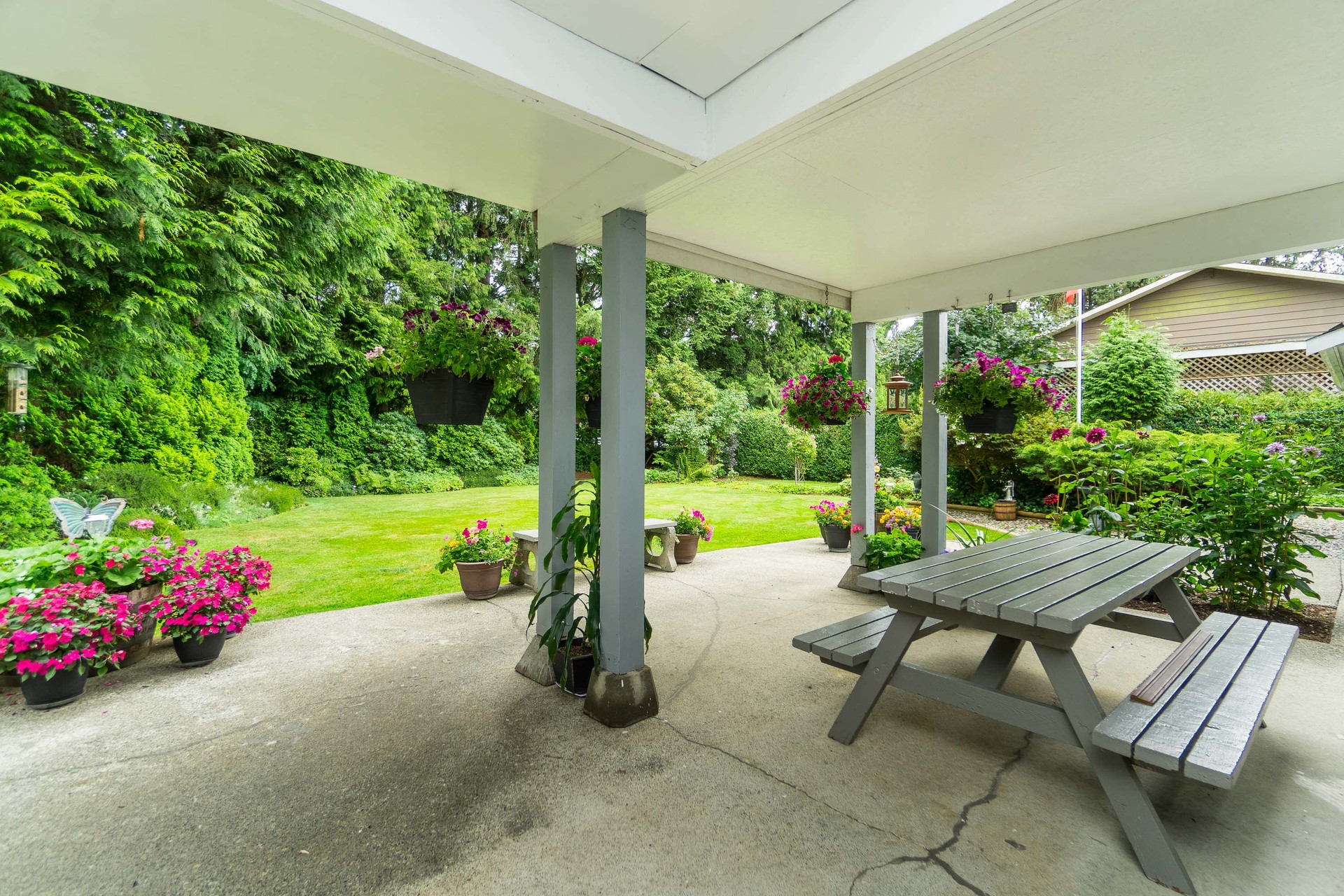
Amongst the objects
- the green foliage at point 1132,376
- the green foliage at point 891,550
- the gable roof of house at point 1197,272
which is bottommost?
the green foliage at point 891,550

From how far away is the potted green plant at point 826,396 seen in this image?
3984mm

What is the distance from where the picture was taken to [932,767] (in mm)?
1968

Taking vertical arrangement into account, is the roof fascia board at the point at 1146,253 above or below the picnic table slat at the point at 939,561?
above

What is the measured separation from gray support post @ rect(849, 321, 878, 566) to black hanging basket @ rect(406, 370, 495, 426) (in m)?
3.11

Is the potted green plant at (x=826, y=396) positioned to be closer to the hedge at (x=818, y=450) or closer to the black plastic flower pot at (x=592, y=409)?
the black plastic flower pot at (x=592, y=409)

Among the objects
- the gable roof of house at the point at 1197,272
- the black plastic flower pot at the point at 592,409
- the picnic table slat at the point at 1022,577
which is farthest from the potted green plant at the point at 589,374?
the gable roof of house at the point at 1197,272

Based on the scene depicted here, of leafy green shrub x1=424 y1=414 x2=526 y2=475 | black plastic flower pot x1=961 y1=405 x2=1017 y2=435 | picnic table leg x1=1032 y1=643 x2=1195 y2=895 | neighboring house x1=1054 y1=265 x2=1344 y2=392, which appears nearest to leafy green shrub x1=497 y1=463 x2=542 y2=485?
leafy green shrub x1=424 y1=414 x2=526 y2=475

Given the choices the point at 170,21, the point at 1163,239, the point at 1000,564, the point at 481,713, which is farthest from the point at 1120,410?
the point at 170,21

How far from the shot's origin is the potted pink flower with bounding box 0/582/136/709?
2.33 meters

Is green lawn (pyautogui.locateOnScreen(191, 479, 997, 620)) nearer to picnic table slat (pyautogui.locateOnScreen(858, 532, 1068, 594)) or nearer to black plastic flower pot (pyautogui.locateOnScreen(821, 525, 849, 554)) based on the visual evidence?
black plastic flower pot (pyautogui.locateOnScreen(821, 525, 849, 554))

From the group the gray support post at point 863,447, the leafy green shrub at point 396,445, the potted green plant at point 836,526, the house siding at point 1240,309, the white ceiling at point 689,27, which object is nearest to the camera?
the white ceiling at point 689,27

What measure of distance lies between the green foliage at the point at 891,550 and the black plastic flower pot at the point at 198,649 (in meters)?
3.98

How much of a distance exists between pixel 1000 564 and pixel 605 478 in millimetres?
1682

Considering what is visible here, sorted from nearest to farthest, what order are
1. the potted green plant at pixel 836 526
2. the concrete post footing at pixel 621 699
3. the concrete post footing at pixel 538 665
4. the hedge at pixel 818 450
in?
the concrete post footing at pixel 621 699 → the concrete post footing at pixel 538 665 → the potted green plant at pixel 836 526 → the hedge at pixel 818 450
